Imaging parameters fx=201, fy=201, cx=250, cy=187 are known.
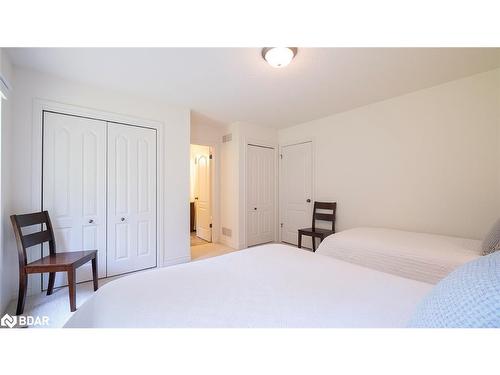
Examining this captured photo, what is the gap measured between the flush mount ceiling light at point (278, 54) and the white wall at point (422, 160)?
6.07ft

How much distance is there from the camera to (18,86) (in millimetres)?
2033

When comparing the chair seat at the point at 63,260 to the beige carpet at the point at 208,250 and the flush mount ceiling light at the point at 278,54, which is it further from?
the flush mount ceiling light at the point at 278,54

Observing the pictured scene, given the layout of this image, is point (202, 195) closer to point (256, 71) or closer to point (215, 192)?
point (215, 192)

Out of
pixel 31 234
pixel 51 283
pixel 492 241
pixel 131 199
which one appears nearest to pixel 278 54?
pixel 492 241

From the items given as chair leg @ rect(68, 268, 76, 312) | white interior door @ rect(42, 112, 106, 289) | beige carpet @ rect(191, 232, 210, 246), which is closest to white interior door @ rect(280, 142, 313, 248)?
beige carpet @ rect(191, 232, 210, 246)

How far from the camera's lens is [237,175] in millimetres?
3730

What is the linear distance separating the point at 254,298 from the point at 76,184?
254 cm

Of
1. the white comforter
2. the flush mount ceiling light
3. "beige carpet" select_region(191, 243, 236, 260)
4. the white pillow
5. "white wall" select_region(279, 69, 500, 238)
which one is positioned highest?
the flush mount ceiling light

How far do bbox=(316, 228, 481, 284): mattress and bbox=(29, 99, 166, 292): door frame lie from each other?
7.24 ft

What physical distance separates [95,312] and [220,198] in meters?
3.36

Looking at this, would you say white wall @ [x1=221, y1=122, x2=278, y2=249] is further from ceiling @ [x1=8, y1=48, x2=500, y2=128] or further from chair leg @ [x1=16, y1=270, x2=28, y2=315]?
chair leg @ [x1=16, y1=270, x2=28, y2=315]

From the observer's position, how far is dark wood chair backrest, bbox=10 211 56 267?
5.76 feet

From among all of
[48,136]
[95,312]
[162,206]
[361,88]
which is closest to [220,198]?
[162,206]
